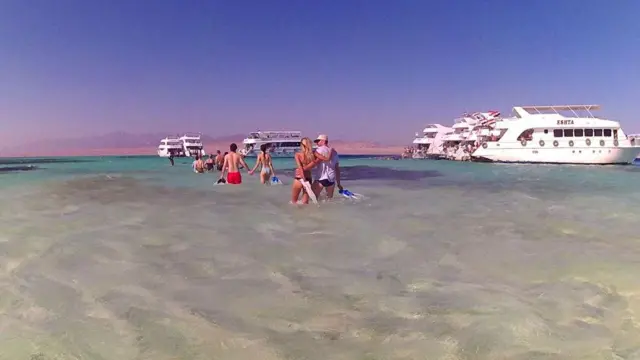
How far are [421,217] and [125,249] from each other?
581 centimetres

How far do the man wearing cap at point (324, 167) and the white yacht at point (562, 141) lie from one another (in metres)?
45.9

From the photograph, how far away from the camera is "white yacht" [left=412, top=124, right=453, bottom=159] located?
79.0 meters

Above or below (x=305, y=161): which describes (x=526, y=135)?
above

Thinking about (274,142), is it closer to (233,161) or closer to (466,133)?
(466,133)

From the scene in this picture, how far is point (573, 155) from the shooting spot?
165 feet

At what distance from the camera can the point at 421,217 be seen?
9.80m

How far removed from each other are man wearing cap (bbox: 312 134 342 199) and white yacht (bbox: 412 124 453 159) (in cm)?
6721

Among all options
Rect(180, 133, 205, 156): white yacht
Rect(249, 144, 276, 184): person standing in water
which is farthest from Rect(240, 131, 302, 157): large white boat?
Rect(249, 144, 276, 184): person standing in water

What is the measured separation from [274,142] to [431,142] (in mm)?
35123

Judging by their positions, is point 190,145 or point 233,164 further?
point 190,145

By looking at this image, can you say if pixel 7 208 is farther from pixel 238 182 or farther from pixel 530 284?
pixel 530 284

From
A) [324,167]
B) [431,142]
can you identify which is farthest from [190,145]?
[324,167]

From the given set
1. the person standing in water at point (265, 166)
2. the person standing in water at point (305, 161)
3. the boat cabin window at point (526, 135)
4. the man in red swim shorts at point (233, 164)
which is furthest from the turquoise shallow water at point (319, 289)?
the boat cabin window at point (526, 135)

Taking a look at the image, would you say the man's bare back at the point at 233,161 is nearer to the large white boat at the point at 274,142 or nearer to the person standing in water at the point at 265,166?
the person standing in water at the point at 265,166
